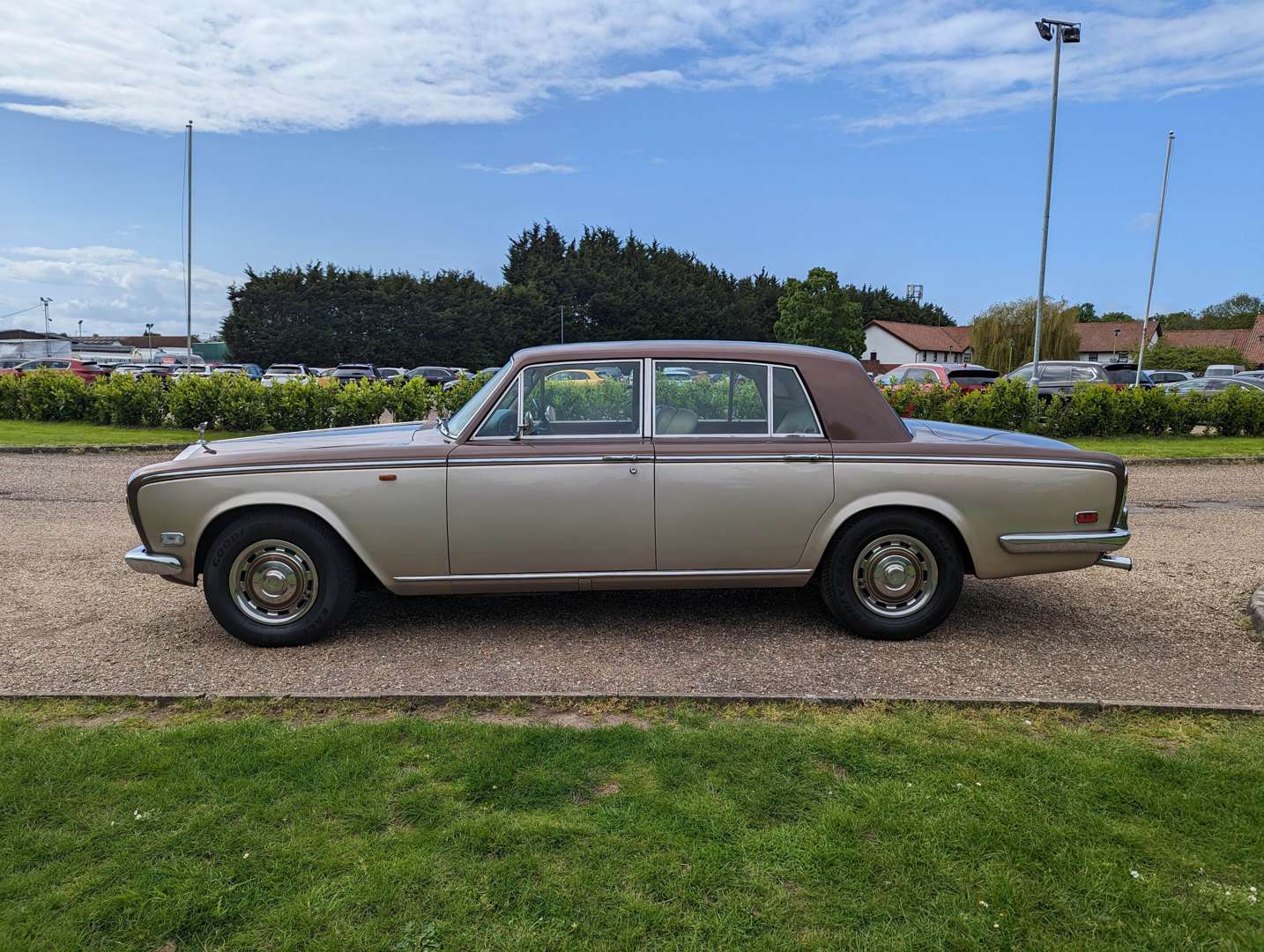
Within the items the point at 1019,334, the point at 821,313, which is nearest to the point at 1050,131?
the point at 1019,334

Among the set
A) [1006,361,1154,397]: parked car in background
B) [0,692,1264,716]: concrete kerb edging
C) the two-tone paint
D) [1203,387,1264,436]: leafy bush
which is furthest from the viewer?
[1006,361,1154,397]: parked car in background

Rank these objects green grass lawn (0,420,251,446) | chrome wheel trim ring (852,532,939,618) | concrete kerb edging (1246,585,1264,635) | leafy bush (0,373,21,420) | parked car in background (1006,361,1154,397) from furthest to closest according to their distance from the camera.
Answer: parked car in background (1006,361,1154,397) < leafy bush (0,373,21,420) < green grass lawn (0,420,251,446) < concrete kerb edging (1246,585,1264,635) < chrome wheel trim ring (852,532,939,618)

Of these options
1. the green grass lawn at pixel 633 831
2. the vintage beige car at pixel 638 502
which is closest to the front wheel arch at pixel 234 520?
the vintage beige car at pixel 638 502

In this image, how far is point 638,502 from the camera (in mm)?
5000

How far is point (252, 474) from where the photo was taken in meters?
4.94

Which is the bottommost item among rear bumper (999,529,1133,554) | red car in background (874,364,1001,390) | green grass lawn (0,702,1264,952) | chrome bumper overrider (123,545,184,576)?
green grass lawn (0,702,1264,952)

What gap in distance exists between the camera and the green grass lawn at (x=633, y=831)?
261cm

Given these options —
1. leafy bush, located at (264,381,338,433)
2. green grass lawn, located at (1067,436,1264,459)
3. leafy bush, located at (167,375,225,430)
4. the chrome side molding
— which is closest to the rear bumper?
the chrome side molding

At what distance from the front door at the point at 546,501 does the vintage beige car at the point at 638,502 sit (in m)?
0.01

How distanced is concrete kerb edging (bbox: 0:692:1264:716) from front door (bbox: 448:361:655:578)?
0.91 metres

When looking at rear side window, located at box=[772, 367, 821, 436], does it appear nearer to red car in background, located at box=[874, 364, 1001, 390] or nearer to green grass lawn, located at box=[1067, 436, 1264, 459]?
green grass lawn, located at box=[1067, 436, 1264, 459]

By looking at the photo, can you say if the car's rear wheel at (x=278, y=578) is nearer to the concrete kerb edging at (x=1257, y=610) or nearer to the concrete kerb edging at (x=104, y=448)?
the concrete kerb edging at (x=1257, y=610)

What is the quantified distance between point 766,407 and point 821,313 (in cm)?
7244

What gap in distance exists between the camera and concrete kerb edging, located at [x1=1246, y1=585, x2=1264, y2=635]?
5.56 meters
